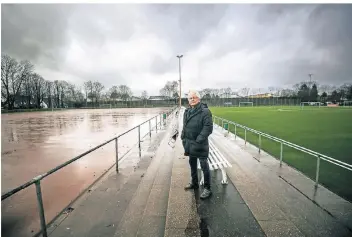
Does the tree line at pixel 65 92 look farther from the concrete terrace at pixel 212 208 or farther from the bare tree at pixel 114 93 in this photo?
the concrete terrace at pixel 212 208

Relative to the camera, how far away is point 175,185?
4484 mm

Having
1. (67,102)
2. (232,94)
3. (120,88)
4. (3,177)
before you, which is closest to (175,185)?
(3,177)

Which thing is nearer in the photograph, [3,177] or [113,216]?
[113,216]

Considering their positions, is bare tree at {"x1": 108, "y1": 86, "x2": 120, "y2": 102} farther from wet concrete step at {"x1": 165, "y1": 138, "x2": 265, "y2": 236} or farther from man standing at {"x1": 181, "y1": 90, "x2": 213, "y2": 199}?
man standing at {"x1": 181, "y1": 90, "x2": 213, "y2": 199}

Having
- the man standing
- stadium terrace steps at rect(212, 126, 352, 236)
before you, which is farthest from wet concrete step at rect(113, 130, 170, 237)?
stadium terrace steps at rect(212, 126, 352, 236)

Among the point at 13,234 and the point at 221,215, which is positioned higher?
the point at 221,215

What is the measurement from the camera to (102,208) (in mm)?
4016

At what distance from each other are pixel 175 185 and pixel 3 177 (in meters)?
5.22

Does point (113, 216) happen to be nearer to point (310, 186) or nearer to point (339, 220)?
point (339, 220)

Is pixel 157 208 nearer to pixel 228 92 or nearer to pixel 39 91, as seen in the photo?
pixel 39 91

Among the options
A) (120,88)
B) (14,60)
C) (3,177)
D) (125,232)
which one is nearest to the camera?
(125,232)

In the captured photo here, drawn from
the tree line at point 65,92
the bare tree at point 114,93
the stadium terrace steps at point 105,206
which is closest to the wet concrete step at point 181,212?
the stadium terrace steps at point 105,206

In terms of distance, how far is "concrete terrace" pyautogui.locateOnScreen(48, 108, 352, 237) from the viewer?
3098 millimetres

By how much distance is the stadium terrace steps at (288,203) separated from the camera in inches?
122
